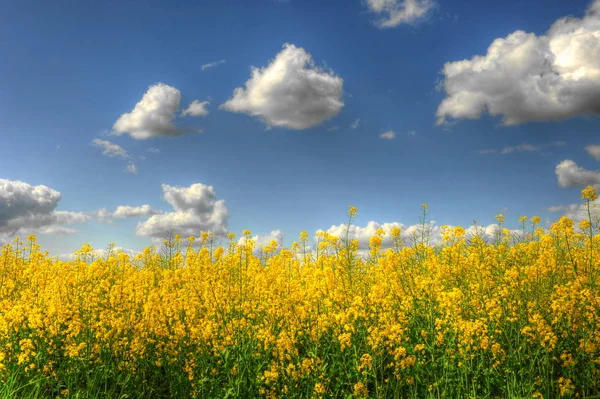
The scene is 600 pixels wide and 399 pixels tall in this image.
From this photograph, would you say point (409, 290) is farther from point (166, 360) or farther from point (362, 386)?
point (166, 360)

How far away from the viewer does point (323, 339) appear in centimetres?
517

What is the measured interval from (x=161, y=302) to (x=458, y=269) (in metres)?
4.23

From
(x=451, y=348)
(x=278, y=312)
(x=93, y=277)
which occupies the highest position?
(x=93, y=277)

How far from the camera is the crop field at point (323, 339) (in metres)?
4.41

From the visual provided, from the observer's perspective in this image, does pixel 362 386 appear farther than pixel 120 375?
No

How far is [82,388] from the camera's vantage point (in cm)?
476

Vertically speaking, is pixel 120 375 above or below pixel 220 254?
below

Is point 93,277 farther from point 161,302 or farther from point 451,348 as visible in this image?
point 451,348

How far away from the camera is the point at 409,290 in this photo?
20.1 ft

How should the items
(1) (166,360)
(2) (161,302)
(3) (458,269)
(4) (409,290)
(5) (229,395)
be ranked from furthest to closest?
(3) (458,269), (4) (409,290), (2) (161,302), (1) (166,360), (5) (229,395)

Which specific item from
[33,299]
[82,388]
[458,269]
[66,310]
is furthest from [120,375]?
[458,269]

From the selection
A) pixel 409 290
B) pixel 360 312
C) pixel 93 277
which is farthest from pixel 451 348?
pixel 93 277

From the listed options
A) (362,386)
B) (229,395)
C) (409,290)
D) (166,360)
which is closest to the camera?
(362,386)

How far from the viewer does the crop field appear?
4.41m
